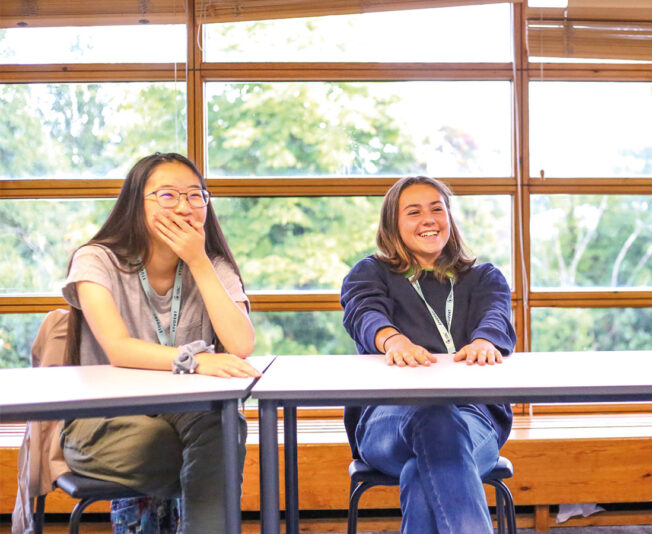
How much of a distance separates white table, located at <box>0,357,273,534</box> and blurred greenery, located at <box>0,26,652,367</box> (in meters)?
1.88

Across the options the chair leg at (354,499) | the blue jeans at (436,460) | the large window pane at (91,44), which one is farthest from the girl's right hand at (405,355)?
the large window pane at (91,44)

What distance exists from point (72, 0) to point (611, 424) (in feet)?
9.52

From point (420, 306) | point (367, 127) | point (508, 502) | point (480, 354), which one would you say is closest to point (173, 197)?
point (420, 306)

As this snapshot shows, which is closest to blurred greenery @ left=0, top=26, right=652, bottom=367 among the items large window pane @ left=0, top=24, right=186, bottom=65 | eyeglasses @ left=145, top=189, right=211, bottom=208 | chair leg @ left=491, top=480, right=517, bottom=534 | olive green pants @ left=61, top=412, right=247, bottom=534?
large window pane @ left=0, top=24, right=186, bottom=65

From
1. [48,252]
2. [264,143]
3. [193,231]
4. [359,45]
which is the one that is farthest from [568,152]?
[48,252]

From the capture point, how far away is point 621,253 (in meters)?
3.67

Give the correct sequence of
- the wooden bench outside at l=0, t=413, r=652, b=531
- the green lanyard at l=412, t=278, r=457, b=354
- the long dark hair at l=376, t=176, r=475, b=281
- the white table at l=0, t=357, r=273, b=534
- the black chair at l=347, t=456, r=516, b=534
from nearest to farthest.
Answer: the white table at l=0, t=357, r=273, b=534 → the black chair at l=347, t=456, r=516, b=534 → the green lanyard at l=412, t=278, r=457, b=354 → the long dark hair at l=376, t=176, r=475, b=281 → the wooden bench outside at l=0, t=413, r=652, b=531

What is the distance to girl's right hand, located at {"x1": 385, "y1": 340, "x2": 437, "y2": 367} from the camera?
1919 millimetres

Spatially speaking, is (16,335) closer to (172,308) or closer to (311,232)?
(311,232)

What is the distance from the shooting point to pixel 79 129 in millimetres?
3592

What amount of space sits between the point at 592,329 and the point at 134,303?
7.59 feet

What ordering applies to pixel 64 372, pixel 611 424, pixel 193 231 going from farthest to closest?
pixel 611 424, pixel 193 231, pixel 64 372

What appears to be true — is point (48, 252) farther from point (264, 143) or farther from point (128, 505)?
point (128, 505)

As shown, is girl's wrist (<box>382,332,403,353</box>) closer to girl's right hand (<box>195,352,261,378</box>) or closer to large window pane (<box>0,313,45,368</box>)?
girl's right hand (<box>195,352,261,378</box>)
